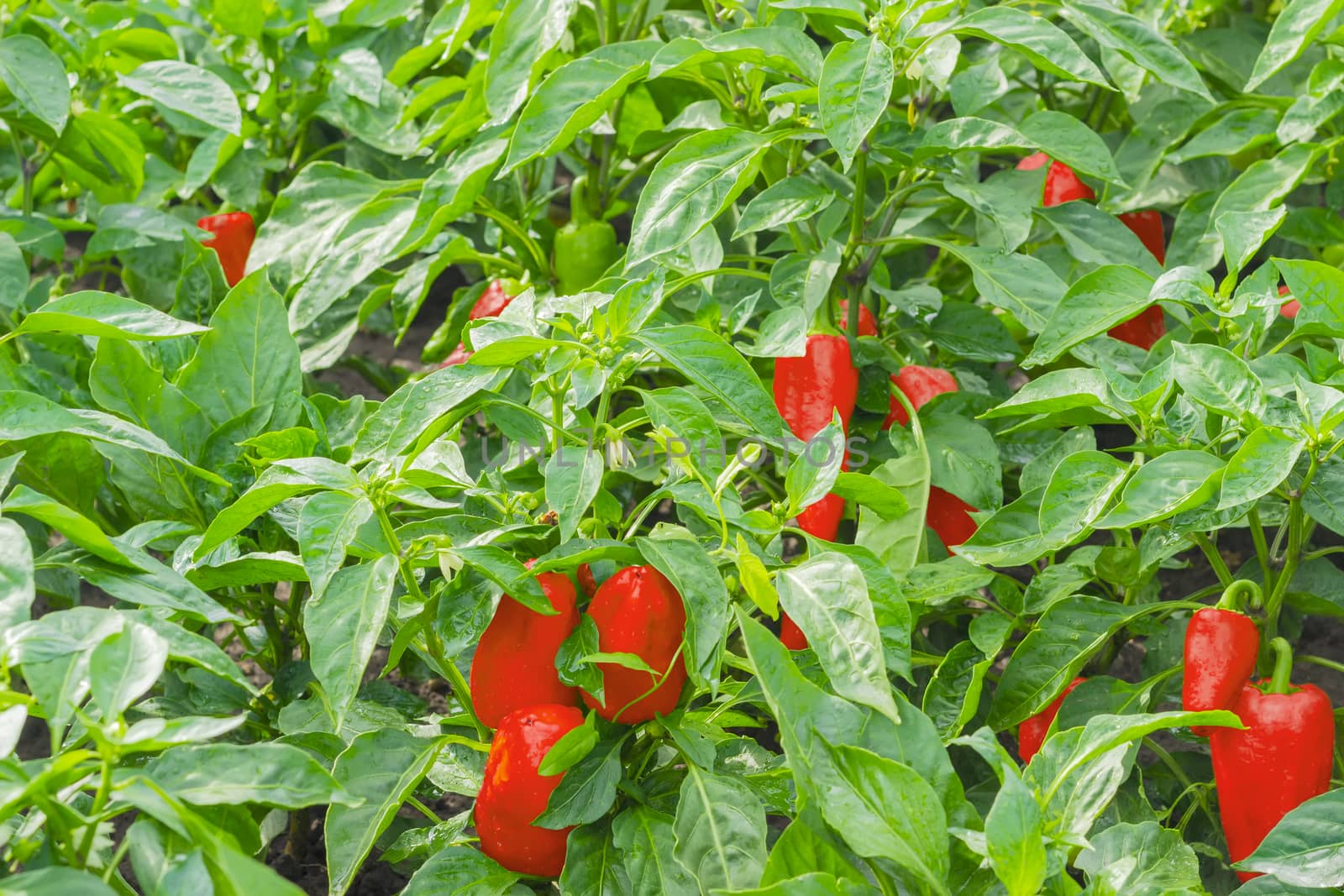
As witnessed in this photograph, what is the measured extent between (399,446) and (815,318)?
0.56m

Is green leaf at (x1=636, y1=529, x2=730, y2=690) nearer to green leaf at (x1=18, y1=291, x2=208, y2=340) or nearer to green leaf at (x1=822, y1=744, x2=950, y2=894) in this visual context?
green leaf at (x1=822, y1=744, x2=950, y2=894)

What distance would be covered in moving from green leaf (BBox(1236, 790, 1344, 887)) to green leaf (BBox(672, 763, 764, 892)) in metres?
0.38

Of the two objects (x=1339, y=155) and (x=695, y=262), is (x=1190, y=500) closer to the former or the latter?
(x=695, y=262)

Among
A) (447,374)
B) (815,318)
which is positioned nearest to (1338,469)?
(815,318)

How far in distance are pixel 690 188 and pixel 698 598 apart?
1.46 ft

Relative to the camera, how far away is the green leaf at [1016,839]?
2.95 ft

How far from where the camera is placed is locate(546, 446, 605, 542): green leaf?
1.07 m

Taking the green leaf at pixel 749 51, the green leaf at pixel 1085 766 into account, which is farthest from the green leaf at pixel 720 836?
the green leaf at pixel 749 51

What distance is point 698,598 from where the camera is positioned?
1.06 meters

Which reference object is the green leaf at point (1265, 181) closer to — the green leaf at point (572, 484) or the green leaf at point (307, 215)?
the green leaf at point (572, 484)

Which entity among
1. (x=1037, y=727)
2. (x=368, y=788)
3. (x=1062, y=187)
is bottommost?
(x=1037, y=727)

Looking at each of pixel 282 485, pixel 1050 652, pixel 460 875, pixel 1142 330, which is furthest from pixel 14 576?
pixel 1142 330

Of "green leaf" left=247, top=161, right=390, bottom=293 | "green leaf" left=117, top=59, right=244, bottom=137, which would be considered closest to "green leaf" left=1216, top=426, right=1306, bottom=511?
"green leaf" left=247, top=161, right=390, bottom=293

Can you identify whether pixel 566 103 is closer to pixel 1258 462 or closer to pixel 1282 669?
pixel 1258 462
